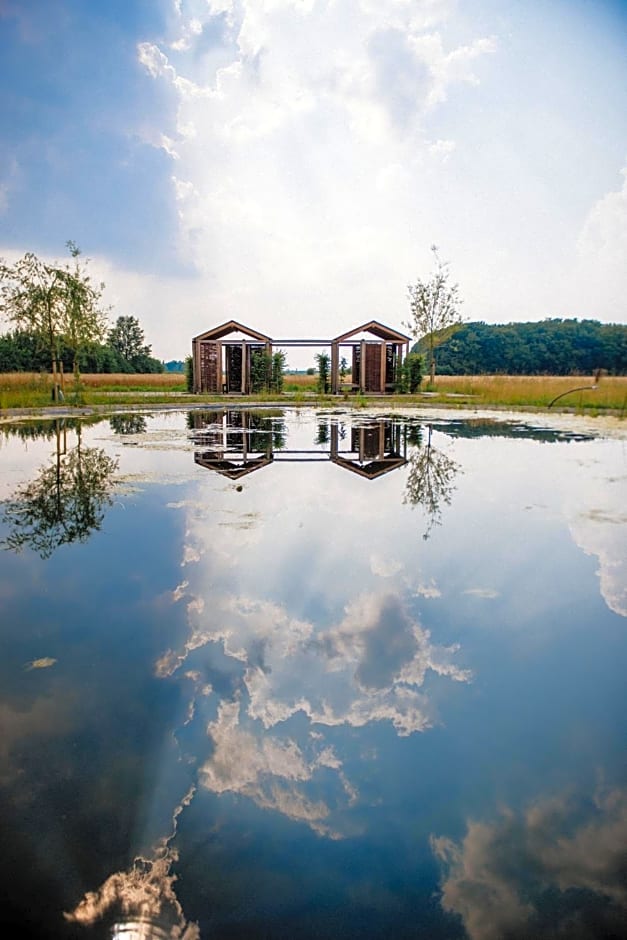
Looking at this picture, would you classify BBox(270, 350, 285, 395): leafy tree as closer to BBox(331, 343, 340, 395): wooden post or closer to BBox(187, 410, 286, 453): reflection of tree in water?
BBox(331, 343, 340, 395): wooden post

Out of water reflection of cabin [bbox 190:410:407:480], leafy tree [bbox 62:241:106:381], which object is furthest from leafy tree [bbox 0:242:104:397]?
water reflection of cabin [bbox 190:410:407:480]

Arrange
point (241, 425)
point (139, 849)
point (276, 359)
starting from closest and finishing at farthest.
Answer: point (139, 849)
point (241, 425)
point (276, 359)

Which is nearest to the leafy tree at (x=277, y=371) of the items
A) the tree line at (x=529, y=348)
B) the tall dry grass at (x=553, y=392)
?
the tall dry grass at (x=553, y=392)

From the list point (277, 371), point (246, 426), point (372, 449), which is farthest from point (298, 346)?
point (372, 449)

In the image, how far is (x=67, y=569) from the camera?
355 centimetres

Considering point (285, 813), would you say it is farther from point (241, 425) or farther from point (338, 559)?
point (241, 425)

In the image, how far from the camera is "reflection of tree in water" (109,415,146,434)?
11.1 metres

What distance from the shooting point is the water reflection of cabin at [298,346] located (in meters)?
23.5

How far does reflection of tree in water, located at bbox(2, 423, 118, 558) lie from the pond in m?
0.05

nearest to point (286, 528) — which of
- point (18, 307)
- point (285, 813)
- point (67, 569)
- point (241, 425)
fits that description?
point (67, 569)

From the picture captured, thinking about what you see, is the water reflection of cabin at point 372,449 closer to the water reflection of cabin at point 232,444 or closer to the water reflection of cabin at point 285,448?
the water reflection of cabin at point 285,448

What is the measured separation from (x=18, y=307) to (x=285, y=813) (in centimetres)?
2102

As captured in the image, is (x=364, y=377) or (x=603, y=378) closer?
(x=603, y=378)

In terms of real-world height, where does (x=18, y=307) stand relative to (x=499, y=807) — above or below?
above
